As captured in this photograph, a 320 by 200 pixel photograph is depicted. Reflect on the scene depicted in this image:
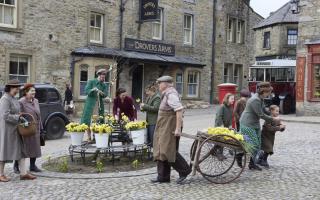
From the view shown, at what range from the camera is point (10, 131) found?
820 cm

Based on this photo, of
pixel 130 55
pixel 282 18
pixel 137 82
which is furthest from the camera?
pixel 282 18

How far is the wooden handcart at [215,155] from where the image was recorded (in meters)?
8.00

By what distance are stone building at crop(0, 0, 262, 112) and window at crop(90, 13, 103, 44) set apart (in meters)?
0.05

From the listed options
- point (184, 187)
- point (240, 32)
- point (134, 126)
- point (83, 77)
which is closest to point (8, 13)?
point (83, 77)

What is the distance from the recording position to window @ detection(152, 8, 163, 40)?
26186 mm

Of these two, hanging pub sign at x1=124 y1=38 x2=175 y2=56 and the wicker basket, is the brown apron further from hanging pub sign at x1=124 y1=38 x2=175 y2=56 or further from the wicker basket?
hanging pub sign at x1=124 y1=38 x2=175 y2=56

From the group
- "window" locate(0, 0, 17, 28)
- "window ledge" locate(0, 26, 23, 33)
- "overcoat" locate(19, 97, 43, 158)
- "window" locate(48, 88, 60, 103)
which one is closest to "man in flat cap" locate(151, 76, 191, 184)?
"overcoat" locate(19, 97, 43, 158)

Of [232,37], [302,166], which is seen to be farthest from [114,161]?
[232,37]

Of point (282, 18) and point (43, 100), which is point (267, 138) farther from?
point (282, 18)

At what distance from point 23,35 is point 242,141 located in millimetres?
13777

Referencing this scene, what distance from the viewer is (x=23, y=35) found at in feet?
64.1

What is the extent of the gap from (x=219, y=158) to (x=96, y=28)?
15792 millimetres

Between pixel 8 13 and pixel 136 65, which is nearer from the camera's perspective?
pixel 8 13

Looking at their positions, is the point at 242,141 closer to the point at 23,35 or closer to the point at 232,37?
the point at 23,35
